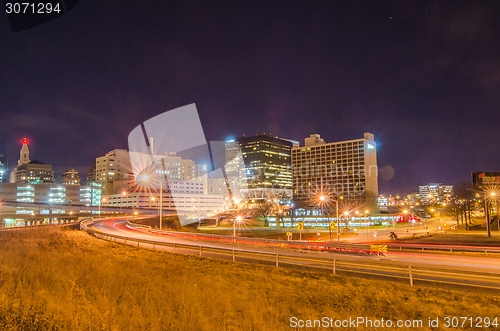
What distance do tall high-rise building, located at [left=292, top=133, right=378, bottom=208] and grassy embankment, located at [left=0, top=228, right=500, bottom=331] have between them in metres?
139

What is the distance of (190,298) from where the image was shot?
1312 centimetres

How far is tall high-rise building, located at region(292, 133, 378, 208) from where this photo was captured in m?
165

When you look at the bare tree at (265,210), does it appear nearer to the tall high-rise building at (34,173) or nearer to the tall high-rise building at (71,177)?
the tall high-rise building at (71,177)

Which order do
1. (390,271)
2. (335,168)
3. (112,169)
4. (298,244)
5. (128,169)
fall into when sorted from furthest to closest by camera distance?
(335,168), (128,169), (112,169), (298,244), (390,271)

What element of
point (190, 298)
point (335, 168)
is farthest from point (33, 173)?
point (190, 298)

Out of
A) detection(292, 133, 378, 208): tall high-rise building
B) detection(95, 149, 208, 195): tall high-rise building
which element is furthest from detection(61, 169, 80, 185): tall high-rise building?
detection(292, 133, 378, 208): tall high-rise building

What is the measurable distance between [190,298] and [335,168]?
169 metres

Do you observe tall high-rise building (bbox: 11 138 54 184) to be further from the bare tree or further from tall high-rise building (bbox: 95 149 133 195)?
the bare tree

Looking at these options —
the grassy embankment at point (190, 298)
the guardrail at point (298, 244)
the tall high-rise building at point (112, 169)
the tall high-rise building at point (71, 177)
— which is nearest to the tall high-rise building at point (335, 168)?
the tall high-rise building at point (112, 169)

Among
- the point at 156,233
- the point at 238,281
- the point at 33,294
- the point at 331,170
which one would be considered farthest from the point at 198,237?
the point at 331,170

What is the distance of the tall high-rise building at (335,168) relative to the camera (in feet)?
542

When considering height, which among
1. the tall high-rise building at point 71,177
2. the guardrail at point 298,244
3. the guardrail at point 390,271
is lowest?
the guardrail at point 298,244

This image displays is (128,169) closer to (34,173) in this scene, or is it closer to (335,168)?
(34,173)

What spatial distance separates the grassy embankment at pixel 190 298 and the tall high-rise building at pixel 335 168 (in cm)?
13918
